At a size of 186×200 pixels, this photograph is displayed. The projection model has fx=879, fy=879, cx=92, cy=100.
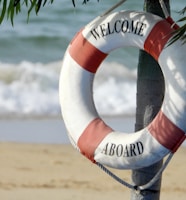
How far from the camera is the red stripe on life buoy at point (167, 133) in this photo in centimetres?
307

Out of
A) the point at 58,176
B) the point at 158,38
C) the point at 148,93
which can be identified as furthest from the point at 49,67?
the point at 158,38

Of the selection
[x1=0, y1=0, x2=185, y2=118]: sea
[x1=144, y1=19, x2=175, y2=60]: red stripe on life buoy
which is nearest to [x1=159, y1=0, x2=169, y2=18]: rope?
[x1=144, y1=19, x2=175, y2=60]: red stripe on life buoy

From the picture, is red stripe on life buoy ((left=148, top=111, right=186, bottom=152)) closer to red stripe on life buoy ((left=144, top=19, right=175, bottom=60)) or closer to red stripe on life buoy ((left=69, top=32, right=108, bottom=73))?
red stripe on life buoy ((left=144, top=19, right=175, bottom=60))

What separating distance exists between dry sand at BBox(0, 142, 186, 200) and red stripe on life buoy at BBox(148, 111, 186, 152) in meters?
1.74

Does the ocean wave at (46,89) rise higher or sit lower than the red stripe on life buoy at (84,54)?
lower

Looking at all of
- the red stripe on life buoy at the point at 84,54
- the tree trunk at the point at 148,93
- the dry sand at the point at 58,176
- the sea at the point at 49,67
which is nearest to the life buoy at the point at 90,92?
the red stripe on life buoy at the point at 84,54

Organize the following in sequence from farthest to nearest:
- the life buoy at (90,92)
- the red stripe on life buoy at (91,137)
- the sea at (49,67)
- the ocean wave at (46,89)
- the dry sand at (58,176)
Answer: the sea at (49,67)
the ocean wave at (46,89)
the dry sand at (58,176)
the red stripe on life buoy at (91,137)
the life buoy at (90,92)

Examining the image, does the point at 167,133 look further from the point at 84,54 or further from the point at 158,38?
the point at 84,54

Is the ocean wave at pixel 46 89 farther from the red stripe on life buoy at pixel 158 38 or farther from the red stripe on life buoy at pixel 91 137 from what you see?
the red stripe on life buoy at pixel 158 38

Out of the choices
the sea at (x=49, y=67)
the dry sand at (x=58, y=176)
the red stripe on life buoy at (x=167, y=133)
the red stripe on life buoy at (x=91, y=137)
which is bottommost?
the sea at (x=49, y=67)

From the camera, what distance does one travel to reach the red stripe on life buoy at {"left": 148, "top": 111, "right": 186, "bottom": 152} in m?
3.07

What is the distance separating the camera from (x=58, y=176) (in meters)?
5.32

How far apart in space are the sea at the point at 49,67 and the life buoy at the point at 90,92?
12.5 feet

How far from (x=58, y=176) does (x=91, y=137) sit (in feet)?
6.90
